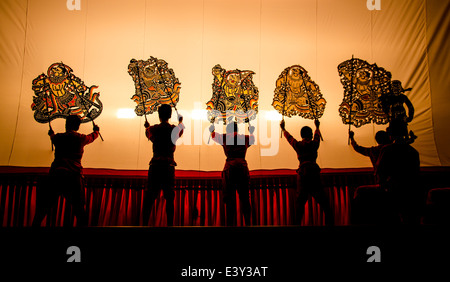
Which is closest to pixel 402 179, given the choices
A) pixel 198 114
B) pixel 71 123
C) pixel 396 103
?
pixel 396 103

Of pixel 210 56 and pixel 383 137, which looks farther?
pixel 210 56

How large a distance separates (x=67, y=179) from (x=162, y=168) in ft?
2.99

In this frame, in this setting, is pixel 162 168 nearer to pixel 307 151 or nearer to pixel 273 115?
pixel 307 151

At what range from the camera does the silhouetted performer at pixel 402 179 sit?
10.3ft

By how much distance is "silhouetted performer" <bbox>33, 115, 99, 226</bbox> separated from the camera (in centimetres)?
332

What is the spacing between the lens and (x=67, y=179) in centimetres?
334

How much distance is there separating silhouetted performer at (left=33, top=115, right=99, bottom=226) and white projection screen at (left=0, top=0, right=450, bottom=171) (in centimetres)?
115

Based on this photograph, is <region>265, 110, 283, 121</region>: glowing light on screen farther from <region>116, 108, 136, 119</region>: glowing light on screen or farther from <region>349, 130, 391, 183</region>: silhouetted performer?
<region>116, 108, 136, 119</region>: glowing light on screen

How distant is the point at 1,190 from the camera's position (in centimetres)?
482

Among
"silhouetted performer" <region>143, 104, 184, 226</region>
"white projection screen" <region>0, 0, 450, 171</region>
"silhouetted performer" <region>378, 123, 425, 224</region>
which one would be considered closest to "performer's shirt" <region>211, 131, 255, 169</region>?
"silhouetted performer" <region>143, 104, 184, 226</region>

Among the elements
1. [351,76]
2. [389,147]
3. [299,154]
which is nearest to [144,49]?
[299,154]

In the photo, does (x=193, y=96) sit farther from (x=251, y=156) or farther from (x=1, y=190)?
(x=1, y=190)

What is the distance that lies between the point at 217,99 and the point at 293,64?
1208 millimetres

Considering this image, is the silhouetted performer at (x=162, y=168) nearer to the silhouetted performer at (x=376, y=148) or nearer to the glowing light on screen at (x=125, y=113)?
the glowing light on screen at (x=125, y=113)
